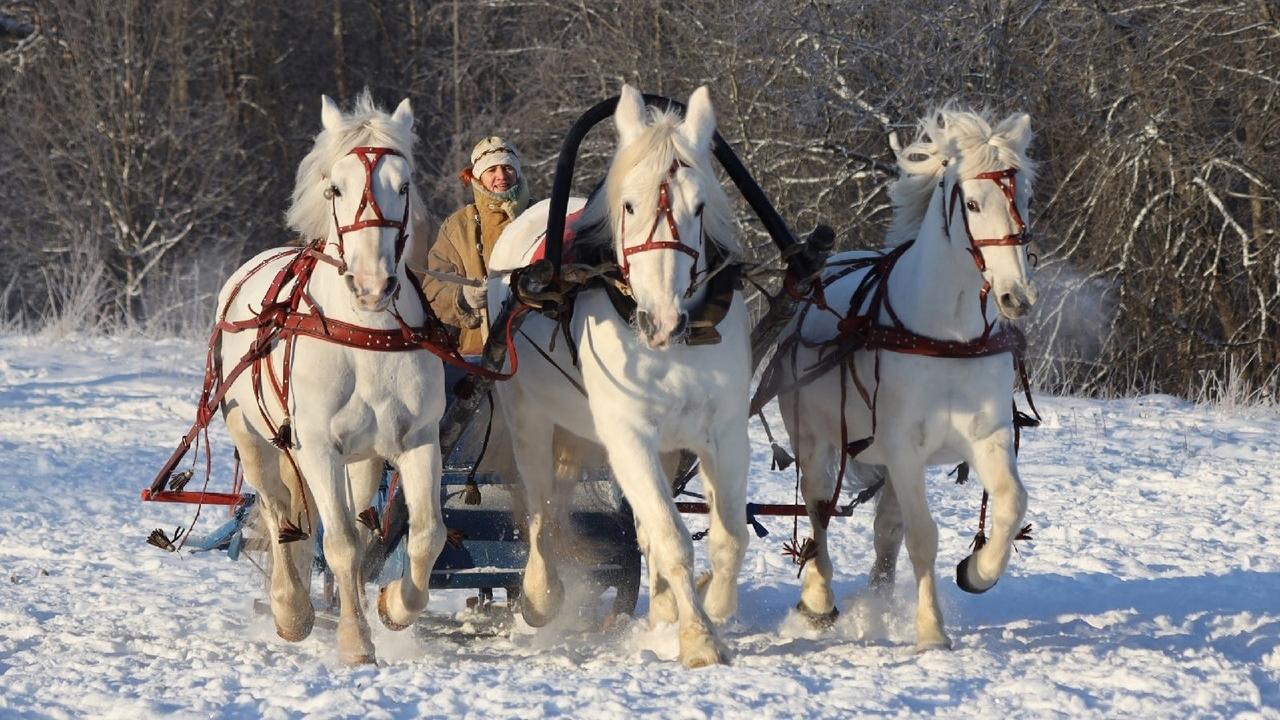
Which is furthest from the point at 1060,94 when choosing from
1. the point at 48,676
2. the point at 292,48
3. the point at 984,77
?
the point at 292,48

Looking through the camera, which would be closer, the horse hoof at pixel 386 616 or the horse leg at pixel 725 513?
the horse leg at pixel 725 513

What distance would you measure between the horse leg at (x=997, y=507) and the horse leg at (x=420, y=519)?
1709 mm

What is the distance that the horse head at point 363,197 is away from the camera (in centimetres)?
468

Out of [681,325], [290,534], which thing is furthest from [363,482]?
[681,325]

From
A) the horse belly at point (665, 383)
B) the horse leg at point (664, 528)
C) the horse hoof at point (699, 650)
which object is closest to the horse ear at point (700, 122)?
the horse belly at point (665, 383)

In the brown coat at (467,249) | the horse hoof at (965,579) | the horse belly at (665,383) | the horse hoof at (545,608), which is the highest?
the brown coat at (467,249)

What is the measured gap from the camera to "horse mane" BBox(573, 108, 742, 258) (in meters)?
4.86

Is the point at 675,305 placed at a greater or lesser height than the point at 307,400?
greater

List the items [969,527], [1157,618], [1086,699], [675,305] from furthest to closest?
[969,527], [1157,618], [675,305], [1086,699]

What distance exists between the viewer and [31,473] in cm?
890

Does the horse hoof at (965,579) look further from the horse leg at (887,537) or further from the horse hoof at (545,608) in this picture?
the horse hoof at (545,608)

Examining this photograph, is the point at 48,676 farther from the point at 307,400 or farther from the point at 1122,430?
the point at 1122,430

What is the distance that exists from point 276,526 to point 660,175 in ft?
6.71

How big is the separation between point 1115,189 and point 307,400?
33.8ft
